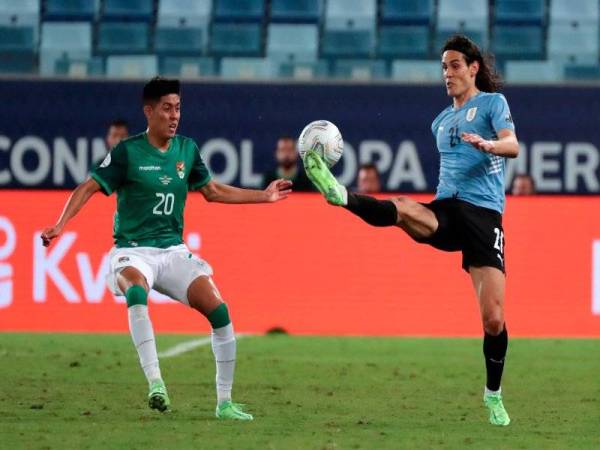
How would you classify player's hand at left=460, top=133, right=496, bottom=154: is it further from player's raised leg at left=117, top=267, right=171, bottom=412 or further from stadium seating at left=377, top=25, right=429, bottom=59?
stadium seating at left=377, top=25, right=429, bottom=59

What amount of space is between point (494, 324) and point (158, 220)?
191cm

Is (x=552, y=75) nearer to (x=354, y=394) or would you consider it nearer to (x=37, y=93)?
(x=37, y=93)

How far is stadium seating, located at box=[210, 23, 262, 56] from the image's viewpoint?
1723cm

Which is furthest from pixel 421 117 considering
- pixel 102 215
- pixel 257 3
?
pixel 102 215

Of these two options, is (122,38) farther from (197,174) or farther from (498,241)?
(498,241)

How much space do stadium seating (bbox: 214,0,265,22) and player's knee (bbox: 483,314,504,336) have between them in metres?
10.1

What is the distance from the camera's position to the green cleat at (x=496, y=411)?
25.5ft

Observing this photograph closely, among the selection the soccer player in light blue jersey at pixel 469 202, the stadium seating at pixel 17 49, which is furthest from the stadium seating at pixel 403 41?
the soccer player in light blue jersey at pixel 469 202

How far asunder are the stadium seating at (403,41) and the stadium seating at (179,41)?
213cm

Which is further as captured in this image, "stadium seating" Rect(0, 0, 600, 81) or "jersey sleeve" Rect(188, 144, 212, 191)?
"stadium seating" Rect(0, 0, 600, 81)

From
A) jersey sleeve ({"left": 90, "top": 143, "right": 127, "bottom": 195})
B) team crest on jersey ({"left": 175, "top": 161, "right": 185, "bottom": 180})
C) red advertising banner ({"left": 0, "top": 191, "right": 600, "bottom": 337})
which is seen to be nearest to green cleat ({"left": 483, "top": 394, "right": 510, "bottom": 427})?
team crest on jersey ({"left": 175, "top": 161, "right": 185, "bottom": 180})

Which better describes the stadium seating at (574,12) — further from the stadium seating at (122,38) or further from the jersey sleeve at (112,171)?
the jersey sleeve at (112,171)

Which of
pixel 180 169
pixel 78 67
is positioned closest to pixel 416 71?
pixel 78 67

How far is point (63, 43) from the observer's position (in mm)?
A: 16984
